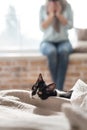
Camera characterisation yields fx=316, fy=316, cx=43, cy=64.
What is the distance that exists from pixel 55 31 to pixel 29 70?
2.17 feet

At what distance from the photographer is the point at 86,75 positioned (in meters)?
4.50

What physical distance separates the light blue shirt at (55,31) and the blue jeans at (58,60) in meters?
0.14

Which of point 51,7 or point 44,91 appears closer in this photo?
point 44,91

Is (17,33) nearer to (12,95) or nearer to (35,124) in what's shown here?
(12,95)

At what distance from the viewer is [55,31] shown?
4.42 metres

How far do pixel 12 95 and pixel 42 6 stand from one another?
2261mm

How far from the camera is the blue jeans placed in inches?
168

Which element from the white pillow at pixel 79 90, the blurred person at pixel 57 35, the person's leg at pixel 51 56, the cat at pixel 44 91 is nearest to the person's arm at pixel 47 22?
the blurred person at pixel 57 35

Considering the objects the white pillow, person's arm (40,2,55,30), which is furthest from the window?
the white pillow

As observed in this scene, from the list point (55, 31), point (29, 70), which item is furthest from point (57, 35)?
point (29, 70)

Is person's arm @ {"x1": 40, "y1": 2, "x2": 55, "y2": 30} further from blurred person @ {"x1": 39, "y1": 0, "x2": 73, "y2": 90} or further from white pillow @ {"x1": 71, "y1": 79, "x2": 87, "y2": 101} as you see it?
white pillow @ {"x1": 71, "y1": 79, "x2": 87, "y2": 101}

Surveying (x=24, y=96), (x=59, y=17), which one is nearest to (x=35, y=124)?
(x=24, y=96)

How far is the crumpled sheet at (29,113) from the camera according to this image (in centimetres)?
173

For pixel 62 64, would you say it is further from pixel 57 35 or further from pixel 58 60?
pixel 57 35
